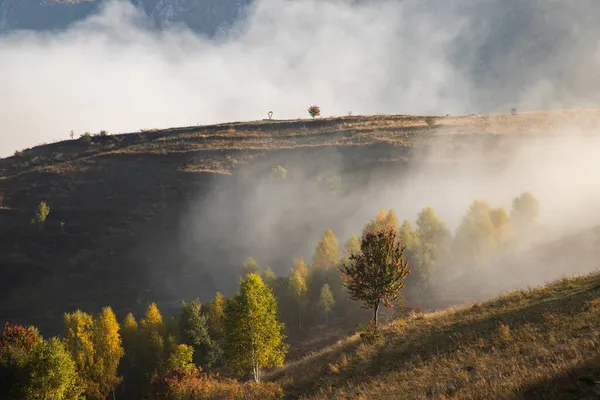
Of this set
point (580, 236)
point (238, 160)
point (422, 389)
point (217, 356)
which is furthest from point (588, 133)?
point (422, 389)

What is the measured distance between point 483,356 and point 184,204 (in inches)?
5798

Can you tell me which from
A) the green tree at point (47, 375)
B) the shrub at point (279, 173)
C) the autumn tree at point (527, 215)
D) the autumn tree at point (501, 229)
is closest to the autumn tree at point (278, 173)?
the shrub at point (279, 173)

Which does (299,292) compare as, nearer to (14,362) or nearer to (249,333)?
(249,333)

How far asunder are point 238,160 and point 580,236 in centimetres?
12960

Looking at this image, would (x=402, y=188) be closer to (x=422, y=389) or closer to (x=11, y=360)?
(x=11, y=360)

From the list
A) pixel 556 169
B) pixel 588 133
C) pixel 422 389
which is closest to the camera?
pixel 422 389

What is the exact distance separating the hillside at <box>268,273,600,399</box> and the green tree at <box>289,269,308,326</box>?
175 feet

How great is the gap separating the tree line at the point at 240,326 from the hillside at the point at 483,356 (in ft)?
17.5

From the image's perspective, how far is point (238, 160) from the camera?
17588 centimetres

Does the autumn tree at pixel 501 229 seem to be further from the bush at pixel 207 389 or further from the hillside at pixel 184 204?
the bush at pixel 207 389

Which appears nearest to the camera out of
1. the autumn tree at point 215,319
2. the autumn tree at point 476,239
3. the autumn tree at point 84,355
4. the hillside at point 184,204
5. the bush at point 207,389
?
the bush at point 207,389

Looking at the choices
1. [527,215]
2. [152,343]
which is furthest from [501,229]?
[152,343]

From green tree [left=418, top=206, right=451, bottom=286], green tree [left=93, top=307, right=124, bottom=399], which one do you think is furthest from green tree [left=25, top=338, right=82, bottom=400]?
green tree [left=418, top=206, right=451, bottom=286]

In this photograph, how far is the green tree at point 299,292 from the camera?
83.0 m
